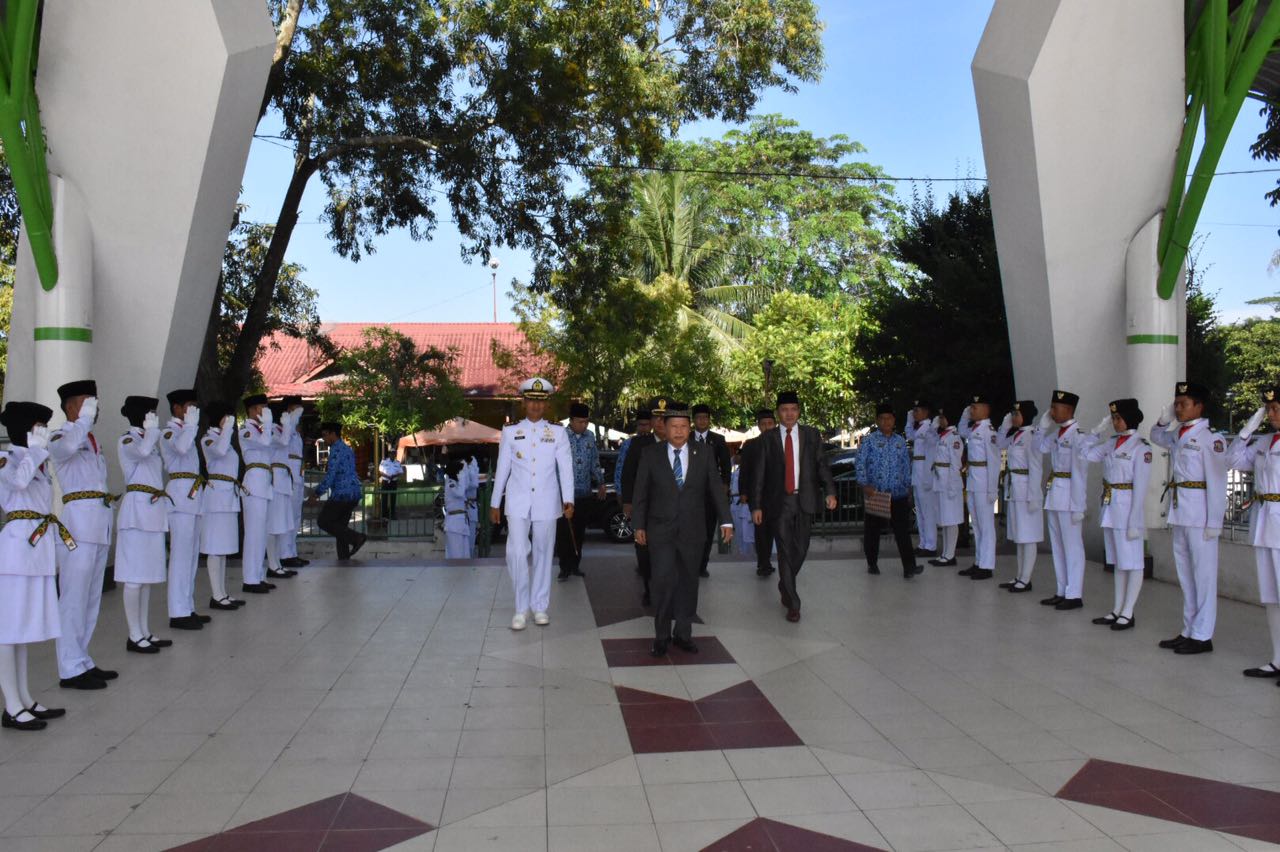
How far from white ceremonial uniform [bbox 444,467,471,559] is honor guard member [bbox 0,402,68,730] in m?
7.35

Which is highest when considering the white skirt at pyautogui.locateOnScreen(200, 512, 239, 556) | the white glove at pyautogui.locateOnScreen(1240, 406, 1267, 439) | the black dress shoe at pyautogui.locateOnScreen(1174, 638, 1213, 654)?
the white glove at pyautogui.locateOnScreen(1240, 406, 1267, 439)

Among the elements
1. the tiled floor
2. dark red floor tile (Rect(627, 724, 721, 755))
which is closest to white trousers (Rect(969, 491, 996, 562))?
the tiled floor

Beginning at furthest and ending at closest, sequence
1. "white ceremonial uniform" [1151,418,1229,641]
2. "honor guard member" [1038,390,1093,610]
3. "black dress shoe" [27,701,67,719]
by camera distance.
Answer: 1. "honor guard member" [1038,390,1093,610]
2. "white ceremonial uniform" [1151,418,1229,641]
3. "black dress shoe" [27,701,67,719]

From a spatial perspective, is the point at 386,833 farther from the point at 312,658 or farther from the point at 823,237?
the point at 823,237

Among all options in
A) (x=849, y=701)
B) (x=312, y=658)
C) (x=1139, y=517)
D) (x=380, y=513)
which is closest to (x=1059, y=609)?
(x=1139, y=517)

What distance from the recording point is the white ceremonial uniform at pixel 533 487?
25.3 ft

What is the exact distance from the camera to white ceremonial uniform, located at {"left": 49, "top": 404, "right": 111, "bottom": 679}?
5992 millimetres

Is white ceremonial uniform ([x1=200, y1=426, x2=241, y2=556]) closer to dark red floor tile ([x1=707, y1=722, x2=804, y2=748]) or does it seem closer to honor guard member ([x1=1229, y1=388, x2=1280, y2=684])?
dark red floor tile ([x1=707, y1=722, x2=804, y2=748])

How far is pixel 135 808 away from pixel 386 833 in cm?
114

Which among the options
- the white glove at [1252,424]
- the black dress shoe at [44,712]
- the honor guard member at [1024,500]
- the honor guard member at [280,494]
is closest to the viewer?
the black dress shoe at [44,712]

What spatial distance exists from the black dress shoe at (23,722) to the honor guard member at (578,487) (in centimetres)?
519

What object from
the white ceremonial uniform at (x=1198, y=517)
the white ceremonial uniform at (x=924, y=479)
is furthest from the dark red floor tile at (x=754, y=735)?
the white ceremonial uniform at (x=924, y=479)

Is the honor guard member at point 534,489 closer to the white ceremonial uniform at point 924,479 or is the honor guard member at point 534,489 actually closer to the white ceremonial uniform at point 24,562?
the white ceremonial uniform at point 24,562

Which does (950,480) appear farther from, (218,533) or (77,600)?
(77,600)
